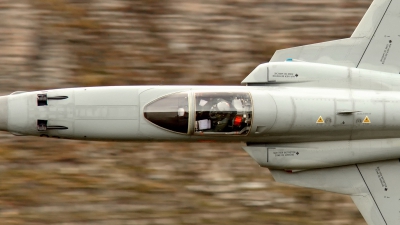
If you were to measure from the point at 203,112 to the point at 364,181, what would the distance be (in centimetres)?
336

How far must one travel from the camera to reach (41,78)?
525 inches

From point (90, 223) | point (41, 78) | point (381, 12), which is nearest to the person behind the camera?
point (381, 12)

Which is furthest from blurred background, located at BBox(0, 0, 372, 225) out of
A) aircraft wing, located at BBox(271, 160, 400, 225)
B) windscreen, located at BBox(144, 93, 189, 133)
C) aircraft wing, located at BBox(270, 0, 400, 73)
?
windscreen, located at BBox(144, 93, 189, 133)

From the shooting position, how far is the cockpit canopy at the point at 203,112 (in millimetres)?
10203

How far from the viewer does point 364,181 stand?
36.2ft

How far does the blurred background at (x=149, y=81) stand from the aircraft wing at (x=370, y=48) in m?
2.55

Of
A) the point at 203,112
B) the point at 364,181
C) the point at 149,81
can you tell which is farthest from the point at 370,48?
the point at 149,81

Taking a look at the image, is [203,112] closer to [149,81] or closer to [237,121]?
Answer: [237,121]

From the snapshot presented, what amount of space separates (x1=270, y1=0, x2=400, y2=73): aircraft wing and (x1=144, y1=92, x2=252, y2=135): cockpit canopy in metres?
1.48

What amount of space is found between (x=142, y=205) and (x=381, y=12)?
612 centimetres

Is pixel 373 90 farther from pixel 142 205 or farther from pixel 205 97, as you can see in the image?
pixel 142 205

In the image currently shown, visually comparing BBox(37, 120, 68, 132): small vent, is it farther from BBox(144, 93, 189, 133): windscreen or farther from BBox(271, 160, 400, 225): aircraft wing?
BBox(271, 160, 400, 225): aircraft wing

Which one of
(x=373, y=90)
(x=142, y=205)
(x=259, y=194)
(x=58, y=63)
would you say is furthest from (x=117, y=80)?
(x=373, y=90)

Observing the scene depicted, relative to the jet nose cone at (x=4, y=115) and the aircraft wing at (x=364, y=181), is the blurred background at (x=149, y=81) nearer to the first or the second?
the aircraft wing at (x=364, y=181)
